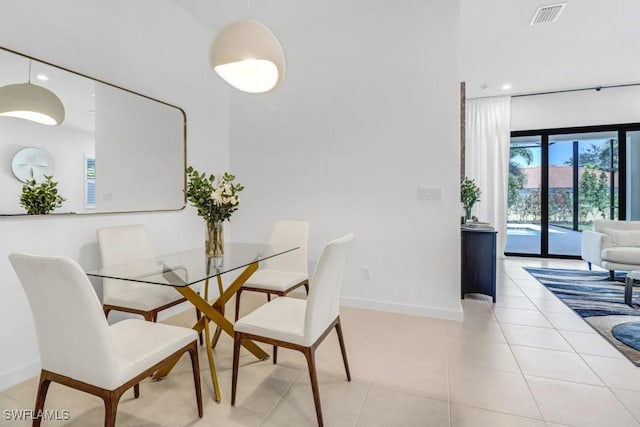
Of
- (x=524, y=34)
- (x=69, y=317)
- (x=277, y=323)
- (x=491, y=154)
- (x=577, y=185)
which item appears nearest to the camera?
(x=69, y=317)

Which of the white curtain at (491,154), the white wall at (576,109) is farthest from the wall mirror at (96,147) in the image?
the white wall at (576,109)

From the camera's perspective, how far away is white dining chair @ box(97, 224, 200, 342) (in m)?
2.01

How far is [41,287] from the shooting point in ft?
3.92

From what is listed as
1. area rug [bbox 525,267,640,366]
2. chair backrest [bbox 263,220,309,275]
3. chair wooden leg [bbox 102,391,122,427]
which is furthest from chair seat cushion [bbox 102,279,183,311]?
area rug [bbox 525,267,640,366]

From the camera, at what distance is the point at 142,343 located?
4.66 feet

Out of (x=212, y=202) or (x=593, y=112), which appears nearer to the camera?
(x=212, y=202)

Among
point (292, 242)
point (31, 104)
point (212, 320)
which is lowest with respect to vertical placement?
point (212, 320)

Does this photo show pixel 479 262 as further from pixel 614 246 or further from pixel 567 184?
pixel 567 184

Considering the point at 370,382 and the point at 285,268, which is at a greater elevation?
the point at 285,268

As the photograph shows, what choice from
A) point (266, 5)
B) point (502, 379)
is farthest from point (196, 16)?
point (502, 379)

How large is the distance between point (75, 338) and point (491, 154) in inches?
250

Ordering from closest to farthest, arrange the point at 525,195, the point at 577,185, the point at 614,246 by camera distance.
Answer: the point at 614,246 → the point at 577,185 → the point at 525,195

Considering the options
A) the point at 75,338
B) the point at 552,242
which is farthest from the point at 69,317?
the point at 552,242

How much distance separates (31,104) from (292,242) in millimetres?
2036
